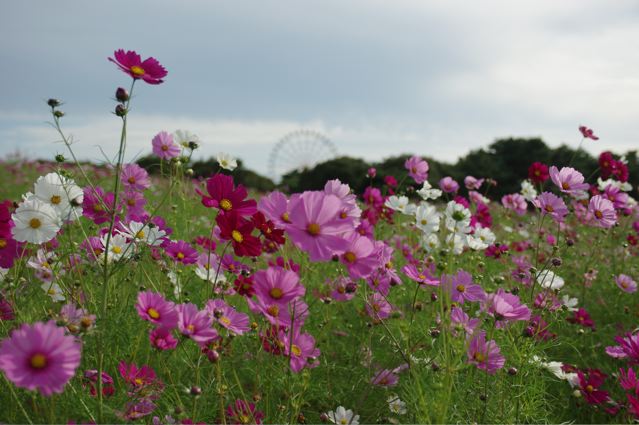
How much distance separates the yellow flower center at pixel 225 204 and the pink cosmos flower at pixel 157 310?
27 cm

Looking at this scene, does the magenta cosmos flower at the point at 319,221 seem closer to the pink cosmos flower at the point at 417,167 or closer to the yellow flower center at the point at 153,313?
the yellow flower center at the point at 153,313

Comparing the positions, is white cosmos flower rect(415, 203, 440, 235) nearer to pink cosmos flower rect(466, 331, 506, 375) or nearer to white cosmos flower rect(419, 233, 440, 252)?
white cosmos flower rect(419, 233, 440, 252)

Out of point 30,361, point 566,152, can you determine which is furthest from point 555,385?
point 566,152

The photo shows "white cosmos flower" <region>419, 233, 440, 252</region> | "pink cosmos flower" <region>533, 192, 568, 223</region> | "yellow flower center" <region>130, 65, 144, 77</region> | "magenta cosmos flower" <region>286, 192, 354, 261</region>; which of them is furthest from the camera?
"white cosmos flower" <region>419, 233, 440, 252</region>

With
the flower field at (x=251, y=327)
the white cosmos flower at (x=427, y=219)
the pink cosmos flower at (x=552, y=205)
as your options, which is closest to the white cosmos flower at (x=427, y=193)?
the flower field at (x=251, y=327)

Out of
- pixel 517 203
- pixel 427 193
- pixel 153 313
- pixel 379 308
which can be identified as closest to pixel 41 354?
pixel 153 313

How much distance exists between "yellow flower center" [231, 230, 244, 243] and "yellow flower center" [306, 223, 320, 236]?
0.99ft

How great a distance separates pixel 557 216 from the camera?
1.60 m

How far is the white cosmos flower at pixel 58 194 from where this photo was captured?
1216 millimetres

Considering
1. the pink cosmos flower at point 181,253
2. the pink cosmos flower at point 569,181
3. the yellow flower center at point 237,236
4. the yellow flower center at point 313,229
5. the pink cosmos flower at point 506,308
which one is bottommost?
the pink cosmos flower at point 181,253

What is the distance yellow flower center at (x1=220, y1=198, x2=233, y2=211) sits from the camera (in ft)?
3.97

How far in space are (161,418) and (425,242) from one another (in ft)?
4.21

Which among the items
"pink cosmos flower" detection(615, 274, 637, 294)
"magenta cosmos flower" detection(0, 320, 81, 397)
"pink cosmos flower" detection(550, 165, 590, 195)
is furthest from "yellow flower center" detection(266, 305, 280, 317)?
"pink cosmos flower" detection(615, 274, 637, 294)

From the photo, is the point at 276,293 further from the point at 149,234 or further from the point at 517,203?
the point at 517,203
